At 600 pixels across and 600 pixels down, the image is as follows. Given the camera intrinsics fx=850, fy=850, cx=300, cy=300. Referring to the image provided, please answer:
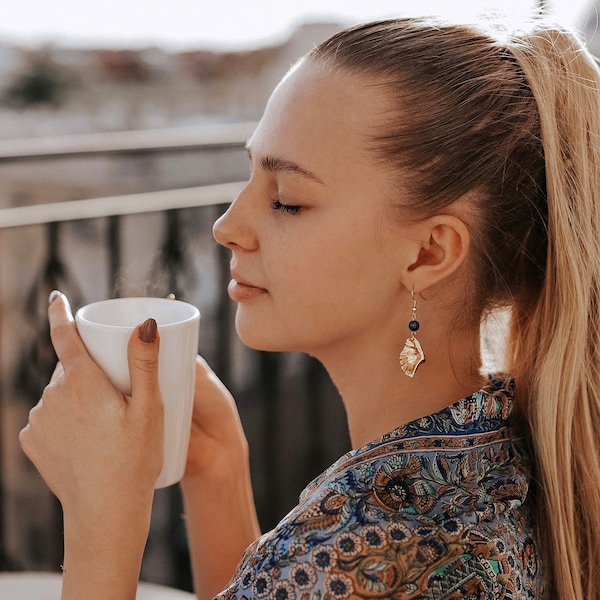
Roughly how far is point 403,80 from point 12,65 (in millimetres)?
14592

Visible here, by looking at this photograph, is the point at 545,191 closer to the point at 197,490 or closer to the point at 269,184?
the point at 269,184

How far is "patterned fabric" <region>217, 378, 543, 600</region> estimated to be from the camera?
2.78ft

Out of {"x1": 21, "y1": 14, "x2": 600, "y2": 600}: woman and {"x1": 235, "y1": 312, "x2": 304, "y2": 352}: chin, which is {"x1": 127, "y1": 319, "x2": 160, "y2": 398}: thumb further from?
{"x1": 235, "y1": 312, "x2": 304, "y2": 352}: chin

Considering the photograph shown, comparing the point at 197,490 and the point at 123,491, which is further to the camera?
the point at 197,490

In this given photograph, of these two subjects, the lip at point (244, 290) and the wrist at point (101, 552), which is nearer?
the wrist at point (101, 552)

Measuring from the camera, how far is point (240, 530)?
129cm

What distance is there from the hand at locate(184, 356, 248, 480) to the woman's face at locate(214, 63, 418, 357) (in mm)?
194

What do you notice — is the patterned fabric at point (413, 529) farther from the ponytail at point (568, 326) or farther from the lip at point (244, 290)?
the lip at point (244, 290)

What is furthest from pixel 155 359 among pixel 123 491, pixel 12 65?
pixel 12 65

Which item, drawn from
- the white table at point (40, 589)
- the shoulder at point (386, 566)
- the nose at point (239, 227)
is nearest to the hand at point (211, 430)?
the white table at point (40, 589)

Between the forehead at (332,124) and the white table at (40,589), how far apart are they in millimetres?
660

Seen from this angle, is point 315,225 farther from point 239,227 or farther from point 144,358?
point 144,358

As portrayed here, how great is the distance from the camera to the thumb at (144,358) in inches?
37.0

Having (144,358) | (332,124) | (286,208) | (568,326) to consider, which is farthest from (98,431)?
(568,326)
